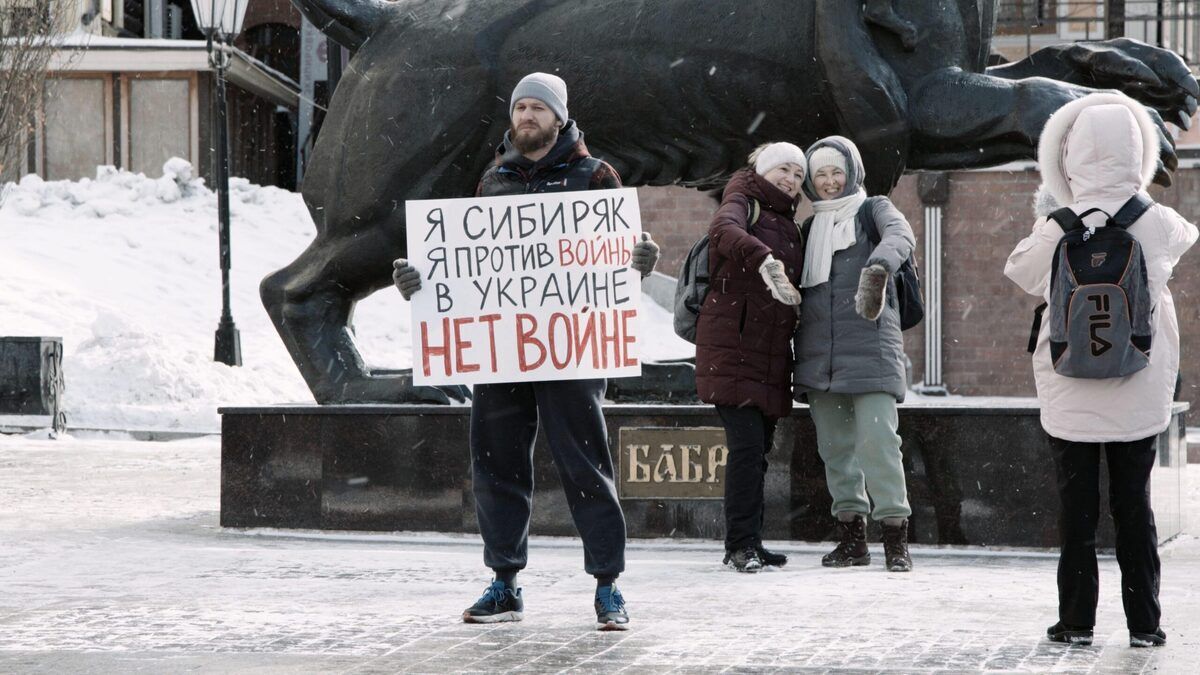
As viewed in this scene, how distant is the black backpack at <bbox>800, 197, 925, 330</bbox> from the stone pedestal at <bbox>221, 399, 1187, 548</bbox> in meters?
0.60

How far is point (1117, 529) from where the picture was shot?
16.1 feet

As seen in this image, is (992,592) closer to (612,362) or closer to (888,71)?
(612,362)

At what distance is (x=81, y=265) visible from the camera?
20.5 metres

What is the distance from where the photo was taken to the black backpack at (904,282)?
6.54 metres

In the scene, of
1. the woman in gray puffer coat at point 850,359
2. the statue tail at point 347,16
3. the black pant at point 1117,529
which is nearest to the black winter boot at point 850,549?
the woman in gray puffer coat at point 850,359

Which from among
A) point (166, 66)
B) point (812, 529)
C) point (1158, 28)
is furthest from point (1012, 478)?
point (166, 66)

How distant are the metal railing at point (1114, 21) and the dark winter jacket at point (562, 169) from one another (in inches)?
502

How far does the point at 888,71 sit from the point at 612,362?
2359 mm

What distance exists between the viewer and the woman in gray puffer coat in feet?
21.2

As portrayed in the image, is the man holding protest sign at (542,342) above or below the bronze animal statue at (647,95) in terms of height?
below

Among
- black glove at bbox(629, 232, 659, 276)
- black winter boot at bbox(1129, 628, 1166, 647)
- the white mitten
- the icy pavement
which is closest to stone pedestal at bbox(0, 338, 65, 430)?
the icy pavement

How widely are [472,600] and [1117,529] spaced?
2036 millimetres

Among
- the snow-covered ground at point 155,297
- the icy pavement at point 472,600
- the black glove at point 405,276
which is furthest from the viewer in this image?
the snow-covered ground at point 155,297

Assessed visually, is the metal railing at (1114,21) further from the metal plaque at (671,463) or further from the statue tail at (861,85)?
the metal plaque at (671,463)
